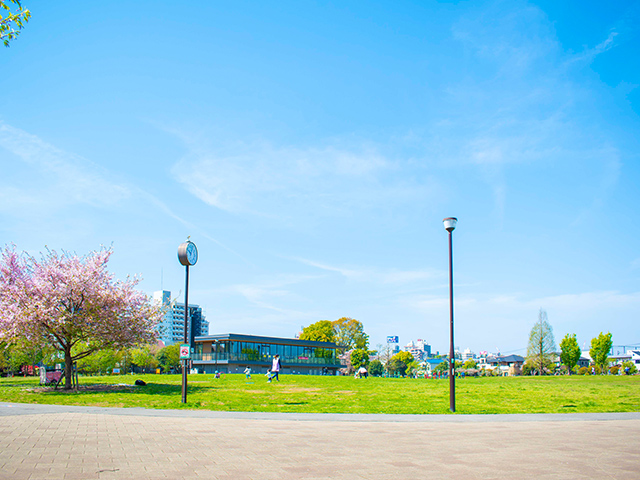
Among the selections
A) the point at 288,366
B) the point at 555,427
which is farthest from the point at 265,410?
the point at 288,366

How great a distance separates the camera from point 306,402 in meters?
18.6

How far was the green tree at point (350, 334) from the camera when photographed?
8812cm

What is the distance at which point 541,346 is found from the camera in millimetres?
72062

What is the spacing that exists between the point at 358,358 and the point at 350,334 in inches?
208

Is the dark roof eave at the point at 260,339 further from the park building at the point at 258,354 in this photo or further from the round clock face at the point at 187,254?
the round clock face at the point at 187,254

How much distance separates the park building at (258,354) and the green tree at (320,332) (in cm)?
290

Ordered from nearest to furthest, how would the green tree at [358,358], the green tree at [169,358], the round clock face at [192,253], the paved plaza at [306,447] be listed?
1. the paved plaza at [306,447]
2. the round clock face at [192,253]
3. the green tree at [358,358]
4. the green tree at [169,358]

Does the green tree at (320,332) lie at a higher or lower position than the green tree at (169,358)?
higher

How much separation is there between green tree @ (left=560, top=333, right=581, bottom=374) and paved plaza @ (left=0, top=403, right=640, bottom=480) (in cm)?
6266

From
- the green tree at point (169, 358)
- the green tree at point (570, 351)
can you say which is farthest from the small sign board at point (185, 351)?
the green tree at point (169, 358)

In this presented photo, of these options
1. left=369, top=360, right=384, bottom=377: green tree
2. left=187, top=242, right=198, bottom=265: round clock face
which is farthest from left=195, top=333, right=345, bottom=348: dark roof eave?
left=187, top=242, right=198, bottom=265: round clock face

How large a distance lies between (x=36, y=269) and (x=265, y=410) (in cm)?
1590

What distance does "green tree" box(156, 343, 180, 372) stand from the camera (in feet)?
301

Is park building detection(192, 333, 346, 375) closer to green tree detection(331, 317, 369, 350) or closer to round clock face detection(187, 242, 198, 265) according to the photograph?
green tree detection(331, 317, 369, 350)
